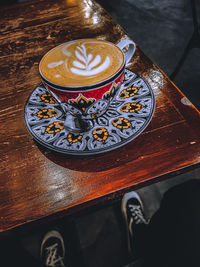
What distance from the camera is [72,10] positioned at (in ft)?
3.82

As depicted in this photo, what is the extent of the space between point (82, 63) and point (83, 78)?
0.21ft

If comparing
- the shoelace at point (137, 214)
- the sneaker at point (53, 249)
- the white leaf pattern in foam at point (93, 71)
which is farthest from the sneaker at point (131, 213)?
the white leaf pattern in foam at point (93, 71)

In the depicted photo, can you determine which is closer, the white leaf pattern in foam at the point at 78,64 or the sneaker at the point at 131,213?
the white leaf pattern in foam at the point at 78,64

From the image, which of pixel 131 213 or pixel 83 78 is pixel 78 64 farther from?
pixel 131 213

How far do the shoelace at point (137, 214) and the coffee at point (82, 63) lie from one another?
3.08 feet

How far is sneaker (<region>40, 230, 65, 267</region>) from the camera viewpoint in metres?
1.10

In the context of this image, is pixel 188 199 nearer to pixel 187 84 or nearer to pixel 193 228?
pixel 193 228

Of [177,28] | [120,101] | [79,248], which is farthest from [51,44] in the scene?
[177,28]

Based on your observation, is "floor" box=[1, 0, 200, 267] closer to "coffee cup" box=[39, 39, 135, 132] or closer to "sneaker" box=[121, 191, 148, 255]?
"sneaker" box=[121, 191, 148, 255]

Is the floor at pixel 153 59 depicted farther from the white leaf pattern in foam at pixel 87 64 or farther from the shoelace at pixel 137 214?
the white leaf pattern in foam at pixel 87 64

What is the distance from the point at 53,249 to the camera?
45.8 inches

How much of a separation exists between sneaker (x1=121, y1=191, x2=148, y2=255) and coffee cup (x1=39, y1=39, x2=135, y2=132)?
84 cm

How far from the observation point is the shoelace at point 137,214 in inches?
48.5

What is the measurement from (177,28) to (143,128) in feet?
9.69
